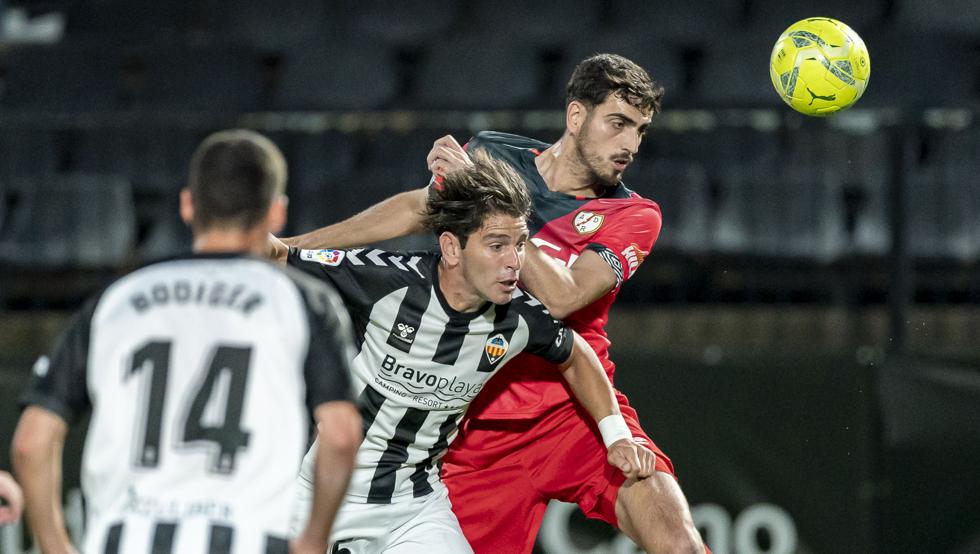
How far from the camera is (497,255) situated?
3.97m

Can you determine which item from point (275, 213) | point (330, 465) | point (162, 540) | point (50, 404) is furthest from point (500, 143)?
point (162, 540)

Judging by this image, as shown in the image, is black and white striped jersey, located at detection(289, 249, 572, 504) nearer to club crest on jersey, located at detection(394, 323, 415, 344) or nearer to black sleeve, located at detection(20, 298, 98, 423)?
club crest on jersey, located at detection(394, 323, 415, 344)

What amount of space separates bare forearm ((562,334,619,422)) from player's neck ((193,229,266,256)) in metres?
1.60

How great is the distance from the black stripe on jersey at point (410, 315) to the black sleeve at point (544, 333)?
0.32 m

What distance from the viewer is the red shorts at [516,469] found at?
4.66 m

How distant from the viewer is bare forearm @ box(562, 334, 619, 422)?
4289 mm

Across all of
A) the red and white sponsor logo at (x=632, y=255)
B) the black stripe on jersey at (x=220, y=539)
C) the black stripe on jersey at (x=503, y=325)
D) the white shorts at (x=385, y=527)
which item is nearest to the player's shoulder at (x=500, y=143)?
the red and white sponsor logo at (x=632, y=255)

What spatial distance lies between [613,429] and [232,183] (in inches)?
72.9

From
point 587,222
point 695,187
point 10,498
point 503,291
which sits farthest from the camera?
point 695,187

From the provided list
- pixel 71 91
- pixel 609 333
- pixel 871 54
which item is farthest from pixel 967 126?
pixel 71 91

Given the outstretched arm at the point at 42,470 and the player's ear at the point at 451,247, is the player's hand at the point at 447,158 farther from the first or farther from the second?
the outstretched arm at the point at 42,470

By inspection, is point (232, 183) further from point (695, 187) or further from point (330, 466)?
point (695, 187)

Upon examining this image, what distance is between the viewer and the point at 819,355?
638cm

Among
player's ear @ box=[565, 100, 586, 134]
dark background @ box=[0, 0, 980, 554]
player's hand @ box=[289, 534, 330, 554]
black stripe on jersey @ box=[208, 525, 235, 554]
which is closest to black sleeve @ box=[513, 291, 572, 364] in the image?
player's ear @ box=[565, 100, 586, 134]
